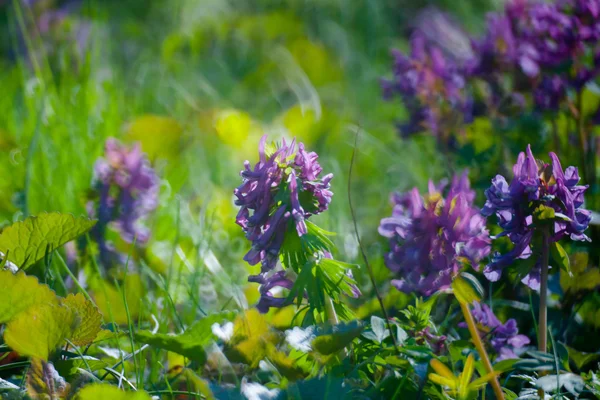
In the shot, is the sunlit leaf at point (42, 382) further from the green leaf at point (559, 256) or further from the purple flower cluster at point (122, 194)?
the green leaf at point (559, 256)

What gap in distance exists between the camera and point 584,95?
6.84ft

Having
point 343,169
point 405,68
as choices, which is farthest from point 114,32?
point 405,68

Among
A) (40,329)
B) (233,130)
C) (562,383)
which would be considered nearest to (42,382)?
(40,329)

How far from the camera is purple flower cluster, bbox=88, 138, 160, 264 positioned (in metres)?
1.61

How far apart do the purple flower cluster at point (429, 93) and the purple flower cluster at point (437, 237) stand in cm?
89

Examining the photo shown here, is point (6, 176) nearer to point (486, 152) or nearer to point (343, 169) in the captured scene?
point (343, 169)

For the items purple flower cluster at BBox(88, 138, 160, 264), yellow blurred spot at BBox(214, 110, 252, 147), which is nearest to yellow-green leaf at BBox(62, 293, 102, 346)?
purple flower cluster at BBox(88, 138, 160, 264)

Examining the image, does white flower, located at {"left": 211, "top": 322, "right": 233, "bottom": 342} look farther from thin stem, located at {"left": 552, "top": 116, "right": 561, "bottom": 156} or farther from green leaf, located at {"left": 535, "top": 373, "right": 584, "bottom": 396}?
thin stem, located at {"left": 552, "top": 116, "right": 561, "bottom": 156}

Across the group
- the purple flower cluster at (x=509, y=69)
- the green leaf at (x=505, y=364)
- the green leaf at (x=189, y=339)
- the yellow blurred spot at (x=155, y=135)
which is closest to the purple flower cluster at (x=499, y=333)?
the green leaf at (x=505, y=364)

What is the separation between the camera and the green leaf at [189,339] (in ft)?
3.18

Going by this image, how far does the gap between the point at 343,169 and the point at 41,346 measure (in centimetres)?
178

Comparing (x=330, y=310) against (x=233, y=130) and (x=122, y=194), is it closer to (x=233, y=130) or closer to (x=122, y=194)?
(x=122, y=194)

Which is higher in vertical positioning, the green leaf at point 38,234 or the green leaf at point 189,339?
the green leaf at point 38,234

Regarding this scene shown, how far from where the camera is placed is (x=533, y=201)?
0.99 meters
